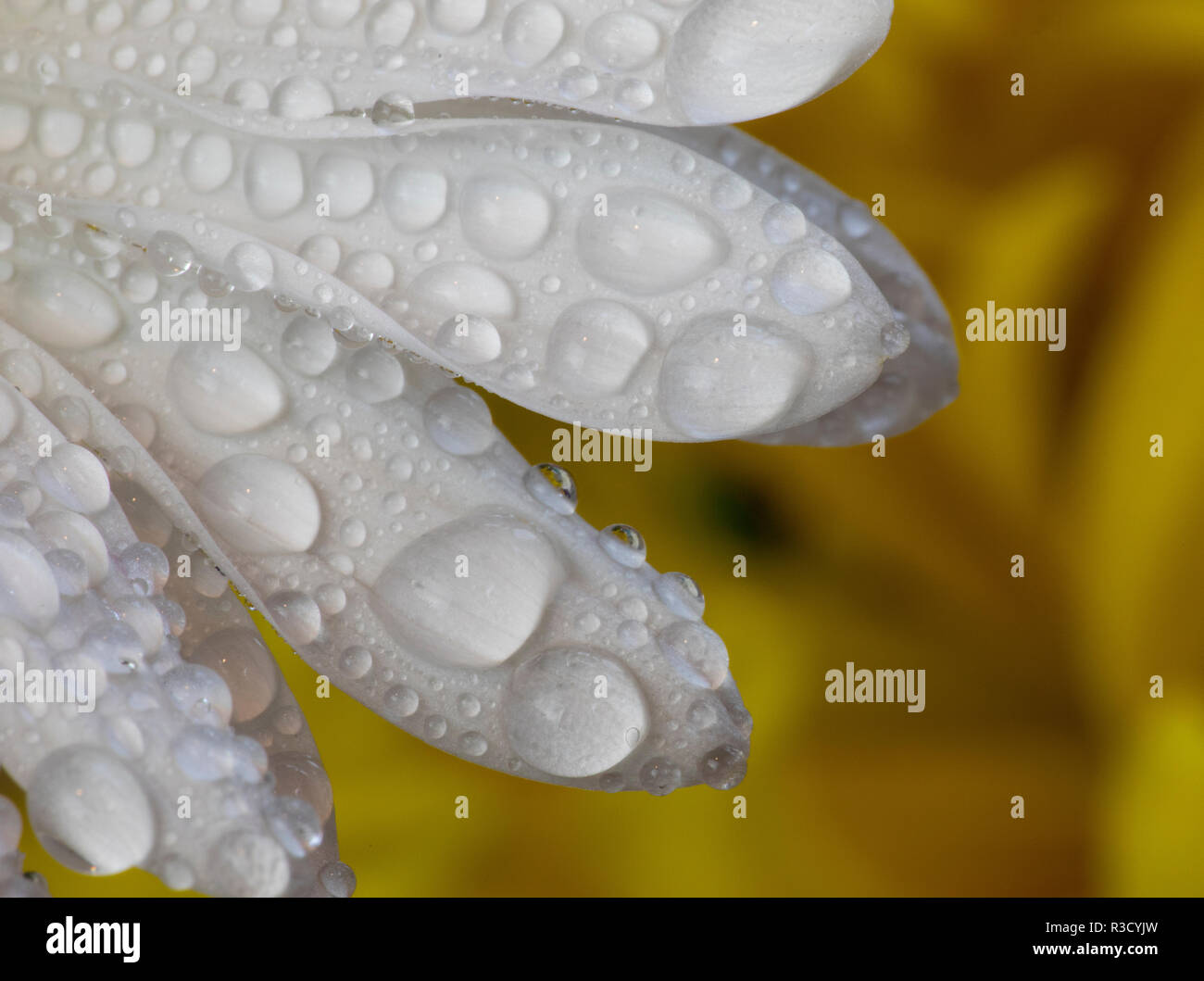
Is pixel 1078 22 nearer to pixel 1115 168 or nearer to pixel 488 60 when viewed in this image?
pixel 1115 168

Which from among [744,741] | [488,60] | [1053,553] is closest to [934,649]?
[1053,553]

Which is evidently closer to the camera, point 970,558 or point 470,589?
point 470,589

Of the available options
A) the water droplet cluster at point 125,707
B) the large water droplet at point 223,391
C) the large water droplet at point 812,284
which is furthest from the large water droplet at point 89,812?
the large water droplet at point 812,284

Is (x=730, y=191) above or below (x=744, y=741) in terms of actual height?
above

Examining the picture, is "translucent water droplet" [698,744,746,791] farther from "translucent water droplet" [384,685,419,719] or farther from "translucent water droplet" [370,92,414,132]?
"translucent water droplet" [370,92,414,132]

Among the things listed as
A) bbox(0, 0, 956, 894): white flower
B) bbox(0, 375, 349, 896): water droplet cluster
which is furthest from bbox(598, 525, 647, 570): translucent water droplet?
bbox(0, 375, 349, 896): water droplet cluster

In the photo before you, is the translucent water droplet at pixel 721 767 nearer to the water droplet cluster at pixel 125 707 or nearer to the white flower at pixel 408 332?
the white flower at pixel 408 332

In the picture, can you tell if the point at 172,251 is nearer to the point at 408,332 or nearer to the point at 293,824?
the point at 408,332

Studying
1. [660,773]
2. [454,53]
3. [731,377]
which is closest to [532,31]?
[454,53]
